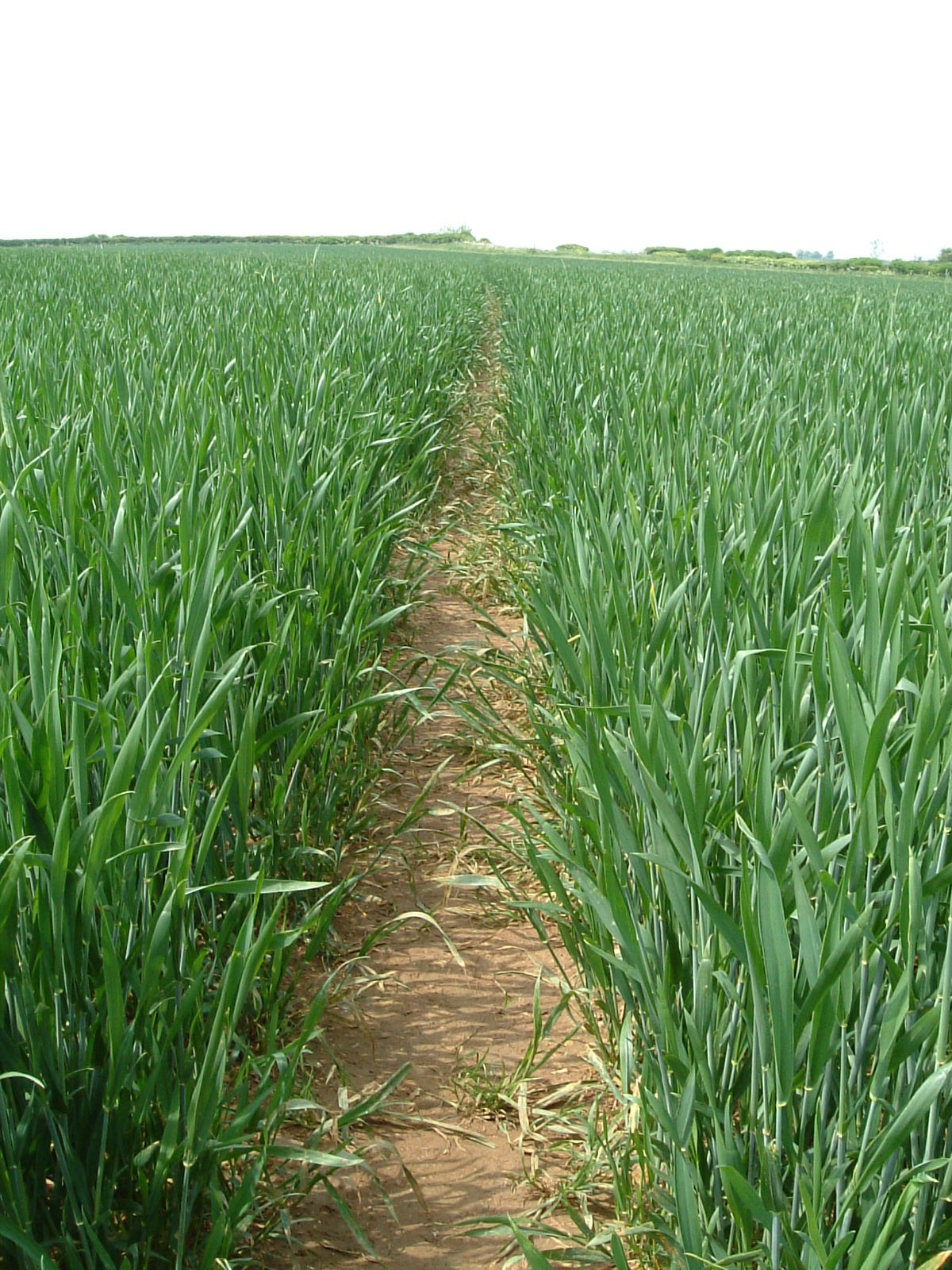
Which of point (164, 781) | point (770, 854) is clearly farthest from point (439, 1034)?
point (770, 854)

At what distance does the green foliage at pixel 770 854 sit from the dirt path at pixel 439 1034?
178mm

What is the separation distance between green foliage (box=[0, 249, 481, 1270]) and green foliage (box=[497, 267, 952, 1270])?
0.41m

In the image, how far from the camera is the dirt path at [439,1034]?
1.38 metres

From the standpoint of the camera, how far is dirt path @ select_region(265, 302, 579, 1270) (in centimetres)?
138

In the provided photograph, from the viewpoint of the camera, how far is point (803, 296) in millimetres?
11469

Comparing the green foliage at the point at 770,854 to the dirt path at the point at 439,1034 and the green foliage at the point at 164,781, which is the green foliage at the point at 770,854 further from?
the green foliage at the point at 164,781

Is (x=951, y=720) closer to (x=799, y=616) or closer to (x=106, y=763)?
(x=799, y=616)

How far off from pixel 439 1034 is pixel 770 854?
0.97 metres

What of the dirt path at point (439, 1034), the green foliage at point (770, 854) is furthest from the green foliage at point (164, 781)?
the green foliage at point (770, 854)

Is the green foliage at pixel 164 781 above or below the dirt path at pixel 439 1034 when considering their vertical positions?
above

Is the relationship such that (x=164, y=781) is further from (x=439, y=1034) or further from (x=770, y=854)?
(x=439, y=1034)

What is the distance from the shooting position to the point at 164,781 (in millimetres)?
1189

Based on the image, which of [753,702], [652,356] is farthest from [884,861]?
[652,356]

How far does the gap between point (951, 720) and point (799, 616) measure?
1.21 ft
